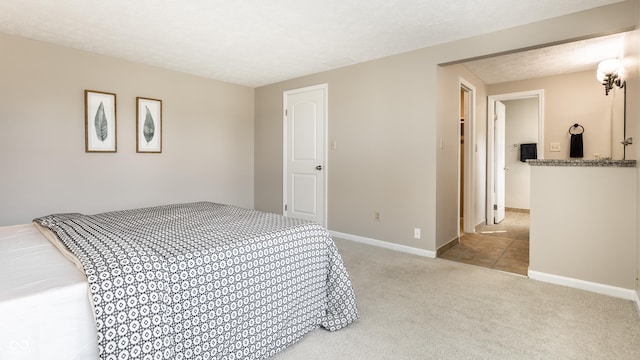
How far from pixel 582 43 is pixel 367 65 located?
7.43 ft

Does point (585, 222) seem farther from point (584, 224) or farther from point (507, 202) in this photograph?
point (507, 202)

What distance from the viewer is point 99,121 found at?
12.0 ft

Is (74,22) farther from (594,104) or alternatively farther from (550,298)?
(594,104)

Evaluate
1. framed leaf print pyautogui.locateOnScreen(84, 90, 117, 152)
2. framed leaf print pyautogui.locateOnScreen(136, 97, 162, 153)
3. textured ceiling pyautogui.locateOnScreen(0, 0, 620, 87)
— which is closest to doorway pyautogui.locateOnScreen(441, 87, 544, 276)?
textured ceiling pyautogui.locateOnScreen(0, 0, 620, 87)

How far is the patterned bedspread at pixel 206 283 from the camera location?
1.17 metres

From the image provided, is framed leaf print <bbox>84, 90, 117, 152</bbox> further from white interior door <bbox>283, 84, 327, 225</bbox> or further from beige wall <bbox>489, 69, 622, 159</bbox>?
beige wall <bbox>489, 69, 622, 159</bbox>

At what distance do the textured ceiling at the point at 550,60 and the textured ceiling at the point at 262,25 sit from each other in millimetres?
1072

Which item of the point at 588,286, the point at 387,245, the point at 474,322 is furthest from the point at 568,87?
the point at 474,322

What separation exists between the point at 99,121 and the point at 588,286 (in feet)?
16.6

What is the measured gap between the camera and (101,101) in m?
3.65

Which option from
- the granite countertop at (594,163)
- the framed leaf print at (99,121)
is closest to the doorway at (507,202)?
the granite countertop at (594,163)

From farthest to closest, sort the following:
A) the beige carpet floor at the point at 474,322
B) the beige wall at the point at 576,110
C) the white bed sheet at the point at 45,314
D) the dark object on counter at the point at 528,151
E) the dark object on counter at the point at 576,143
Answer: the dark object on counter at the point at 528,151 → the dark object on counter at the point at 576,143 → the beige wall at the point at 576,110 → the beige carpet floor at the point at 474,322 → the white bed sheet at the point at 45,314

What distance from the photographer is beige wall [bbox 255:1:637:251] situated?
134 inches

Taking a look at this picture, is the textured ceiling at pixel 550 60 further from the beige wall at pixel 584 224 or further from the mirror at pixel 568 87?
the beige wall at pixel 584 224
